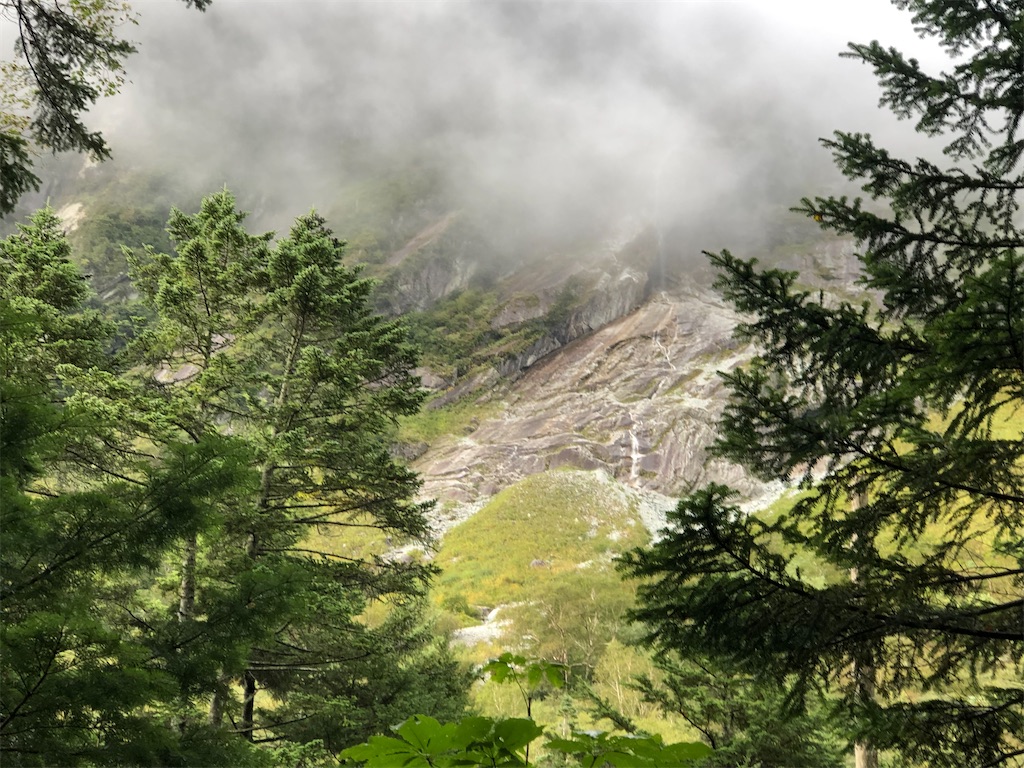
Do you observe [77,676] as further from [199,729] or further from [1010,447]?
[1010,447]

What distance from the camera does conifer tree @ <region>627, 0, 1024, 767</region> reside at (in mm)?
2811

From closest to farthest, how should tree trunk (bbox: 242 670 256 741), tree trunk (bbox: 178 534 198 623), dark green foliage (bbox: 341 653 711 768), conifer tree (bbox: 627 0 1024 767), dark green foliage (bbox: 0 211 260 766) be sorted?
1. dark green foliage (bbox: 341 653 711 768)
2. dark green foliage (bbox: 0 211 260 766)
3. conifer tree (bbox: 627 0 1024 767)
4. tree trunk (bbox: 178 534 198 623)
5. tree trunk (bbox: 242 670 256 741)

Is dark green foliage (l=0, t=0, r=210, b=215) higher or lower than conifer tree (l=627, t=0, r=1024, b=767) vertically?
higher

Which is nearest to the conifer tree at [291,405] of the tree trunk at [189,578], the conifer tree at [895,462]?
the tree trunk at [189,578]

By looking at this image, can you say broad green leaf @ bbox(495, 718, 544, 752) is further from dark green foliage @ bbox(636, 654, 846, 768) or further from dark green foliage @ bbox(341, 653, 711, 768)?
dark green foliage @ bbox(636, 654, 846, 768)

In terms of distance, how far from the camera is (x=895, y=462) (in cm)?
330

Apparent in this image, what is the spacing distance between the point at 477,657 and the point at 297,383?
25941 mm

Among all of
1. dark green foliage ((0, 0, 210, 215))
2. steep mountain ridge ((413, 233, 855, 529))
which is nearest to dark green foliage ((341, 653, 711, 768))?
dark green foliage ((0, 0, 210, 215))

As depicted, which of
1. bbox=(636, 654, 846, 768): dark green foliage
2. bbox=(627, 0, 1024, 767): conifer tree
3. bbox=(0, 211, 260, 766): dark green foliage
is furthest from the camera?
bbox=(636, 654, 846, 768): dark green foliage

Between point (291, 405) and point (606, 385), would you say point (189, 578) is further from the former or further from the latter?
point (606, 385)

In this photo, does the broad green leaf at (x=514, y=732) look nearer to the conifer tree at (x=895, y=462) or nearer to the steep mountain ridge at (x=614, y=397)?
the conifer tree at (x=895, y=462)

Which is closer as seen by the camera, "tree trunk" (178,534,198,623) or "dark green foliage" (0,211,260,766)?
"dark green foliage" (0,211,260,766)

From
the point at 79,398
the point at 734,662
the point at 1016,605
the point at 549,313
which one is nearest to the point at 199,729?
the point at 734,662

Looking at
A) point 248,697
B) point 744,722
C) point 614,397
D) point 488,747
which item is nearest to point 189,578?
point 248,697
